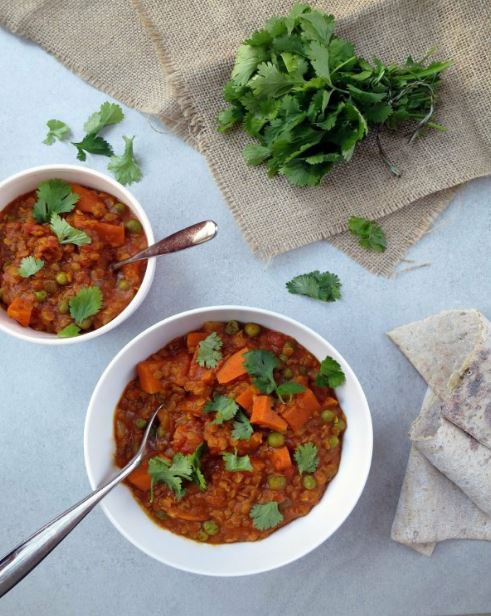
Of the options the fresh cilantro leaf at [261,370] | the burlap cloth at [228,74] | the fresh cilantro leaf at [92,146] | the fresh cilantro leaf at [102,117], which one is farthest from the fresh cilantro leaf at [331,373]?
the fresh cilantro leaf at [102,117]

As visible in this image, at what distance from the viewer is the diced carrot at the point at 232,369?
3.35 meters

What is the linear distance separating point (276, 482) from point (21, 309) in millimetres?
1474

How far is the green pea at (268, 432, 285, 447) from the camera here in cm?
332

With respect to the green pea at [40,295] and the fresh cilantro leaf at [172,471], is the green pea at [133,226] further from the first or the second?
the fresh cilantro leaf at [172,471]

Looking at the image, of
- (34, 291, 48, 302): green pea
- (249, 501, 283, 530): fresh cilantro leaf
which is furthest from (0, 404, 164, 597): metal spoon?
(34, 291, 48, 302): green pea

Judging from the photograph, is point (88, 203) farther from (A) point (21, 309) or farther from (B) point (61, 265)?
(A) point (21, 309)

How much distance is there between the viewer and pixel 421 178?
3.86m

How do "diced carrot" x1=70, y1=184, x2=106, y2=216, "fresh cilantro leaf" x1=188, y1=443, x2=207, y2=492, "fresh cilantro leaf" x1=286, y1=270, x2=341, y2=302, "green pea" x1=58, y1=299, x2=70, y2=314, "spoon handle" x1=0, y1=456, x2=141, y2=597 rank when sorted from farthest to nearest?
"fresh cilantro leaf" x1=286, y1=270, x2=341, y2=302 → "diced carrot" x1=70, y1=184, x2=106, y2=216 → "green pea" x1=58, y1=299, x2=70, y2=314 → "fresh cilantro leaf" x1=188, y1=443, x2=207, y2=492 → "spoon handle" x1=0, y1=456, x2=141, y2=597

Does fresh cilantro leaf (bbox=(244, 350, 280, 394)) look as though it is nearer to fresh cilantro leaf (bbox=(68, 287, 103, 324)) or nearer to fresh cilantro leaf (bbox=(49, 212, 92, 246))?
fresh cilantro leaf (bbox=(68, 287, 103, 324))

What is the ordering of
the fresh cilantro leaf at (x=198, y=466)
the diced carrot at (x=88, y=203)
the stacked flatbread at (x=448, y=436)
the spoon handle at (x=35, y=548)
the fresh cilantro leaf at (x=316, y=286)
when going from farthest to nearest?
the fresh cilantro leaf at (x=316, y=286), the stacked flatbread at (x=448, y=436), the diced carrot at (x=88, y=203), the fresh cilantro leaf at (x=198, y=466), the spoon handle at (x=35, y=548)

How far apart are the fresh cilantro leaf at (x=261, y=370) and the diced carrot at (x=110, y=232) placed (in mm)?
869

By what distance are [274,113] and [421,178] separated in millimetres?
915

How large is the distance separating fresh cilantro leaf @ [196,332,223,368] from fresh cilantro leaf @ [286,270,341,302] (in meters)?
0.61

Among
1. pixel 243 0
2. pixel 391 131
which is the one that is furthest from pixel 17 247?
pixel 391 131
